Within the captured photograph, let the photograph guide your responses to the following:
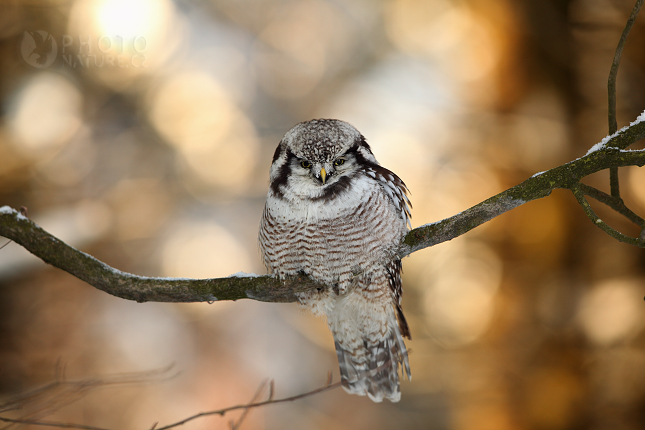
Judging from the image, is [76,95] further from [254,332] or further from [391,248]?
[391,248]

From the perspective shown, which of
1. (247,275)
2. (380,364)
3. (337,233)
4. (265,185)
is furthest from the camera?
(265,185)

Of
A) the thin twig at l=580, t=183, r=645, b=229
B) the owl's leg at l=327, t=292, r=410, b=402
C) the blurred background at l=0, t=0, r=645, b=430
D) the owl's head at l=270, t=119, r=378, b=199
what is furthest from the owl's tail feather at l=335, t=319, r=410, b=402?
the blurred background at l=0, t=0, r=645, b=430

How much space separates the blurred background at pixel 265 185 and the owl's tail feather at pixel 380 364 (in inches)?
76.7

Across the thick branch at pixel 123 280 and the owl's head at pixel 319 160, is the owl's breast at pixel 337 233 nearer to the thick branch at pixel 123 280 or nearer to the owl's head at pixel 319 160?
the owl's head at pixel 319 160

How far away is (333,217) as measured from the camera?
1.85 metres

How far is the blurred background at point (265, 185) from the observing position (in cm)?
423

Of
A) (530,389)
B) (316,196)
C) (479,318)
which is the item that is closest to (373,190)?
(316,196)

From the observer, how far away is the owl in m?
1.85

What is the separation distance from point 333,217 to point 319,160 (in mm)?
246

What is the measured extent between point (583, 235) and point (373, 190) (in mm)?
3556

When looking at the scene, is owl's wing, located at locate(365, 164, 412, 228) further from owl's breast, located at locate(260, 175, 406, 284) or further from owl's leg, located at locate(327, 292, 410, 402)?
owl's leg, located at locate(327, 292, 410, 402)

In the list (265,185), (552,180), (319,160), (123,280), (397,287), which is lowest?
(123,280)

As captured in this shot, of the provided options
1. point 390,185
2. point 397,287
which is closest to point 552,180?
point 390,185

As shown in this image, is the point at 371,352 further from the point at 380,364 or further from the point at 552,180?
the point at 552,180
